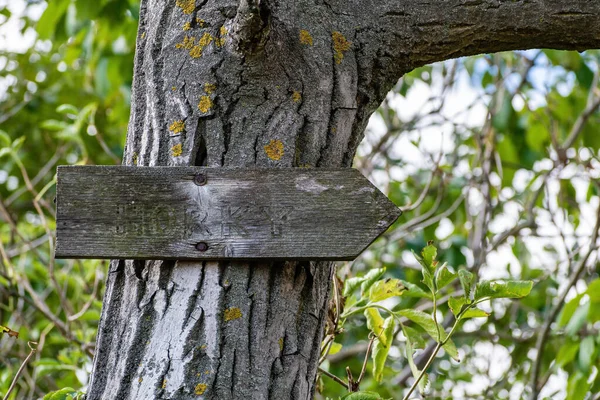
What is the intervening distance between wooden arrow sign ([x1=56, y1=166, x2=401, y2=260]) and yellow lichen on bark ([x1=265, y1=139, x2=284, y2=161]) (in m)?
0.04

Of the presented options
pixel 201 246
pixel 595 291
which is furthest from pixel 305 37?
pixel 595 291

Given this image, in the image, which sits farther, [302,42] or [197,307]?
[302,42]

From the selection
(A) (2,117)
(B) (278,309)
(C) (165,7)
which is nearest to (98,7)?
(A) (2,117)

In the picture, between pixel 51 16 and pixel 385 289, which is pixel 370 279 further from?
pixel 51 16

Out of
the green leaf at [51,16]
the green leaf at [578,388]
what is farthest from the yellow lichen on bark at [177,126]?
the green leaf at [51,16]

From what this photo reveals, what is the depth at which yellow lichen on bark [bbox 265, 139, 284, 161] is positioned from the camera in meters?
1.23

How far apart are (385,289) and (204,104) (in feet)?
1.83

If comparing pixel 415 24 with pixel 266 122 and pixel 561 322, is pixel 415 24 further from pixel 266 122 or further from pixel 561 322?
pixel 561 322

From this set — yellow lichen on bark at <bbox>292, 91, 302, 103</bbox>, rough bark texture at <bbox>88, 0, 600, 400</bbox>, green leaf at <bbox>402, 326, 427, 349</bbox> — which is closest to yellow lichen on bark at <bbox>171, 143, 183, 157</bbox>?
rough bark texture at <bbox>88, 0, 600, 400</bbox>

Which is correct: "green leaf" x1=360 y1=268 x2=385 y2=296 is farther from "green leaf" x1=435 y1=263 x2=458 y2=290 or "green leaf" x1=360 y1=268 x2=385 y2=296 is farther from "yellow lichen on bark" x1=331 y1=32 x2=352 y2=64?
"yellow lichen on bark" x1=331 y1=32 x2=352 y2=64

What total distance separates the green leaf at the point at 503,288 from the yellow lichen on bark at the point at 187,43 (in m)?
0.66

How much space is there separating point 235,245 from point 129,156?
0.29 meters

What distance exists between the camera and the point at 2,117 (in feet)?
13.5

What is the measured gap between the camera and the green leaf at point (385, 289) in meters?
1.49
